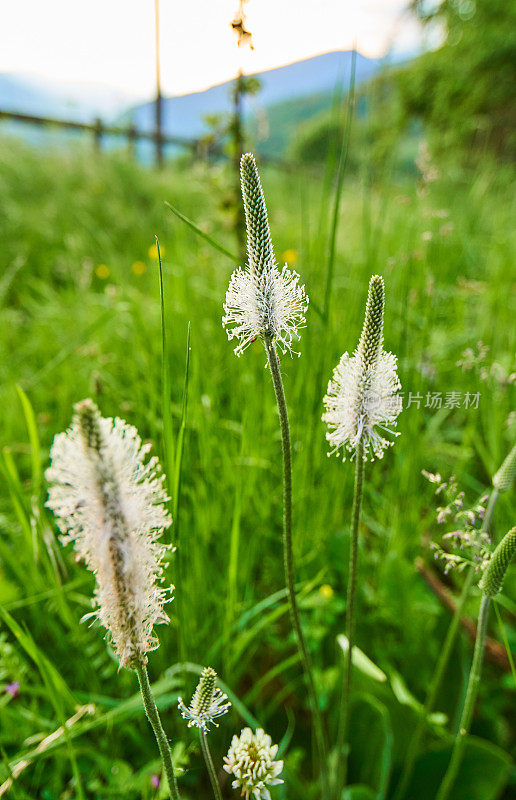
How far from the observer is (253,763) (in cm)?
75

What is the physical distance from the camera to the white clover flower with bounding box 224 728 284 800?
73 cm

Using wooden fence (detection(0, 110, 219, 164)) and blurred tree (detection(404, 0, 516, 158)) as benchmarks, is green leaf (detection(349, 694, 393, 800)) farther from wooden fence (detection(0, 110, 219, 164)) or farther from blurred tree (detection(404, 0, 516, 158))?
blurred tree (detection(404, 0, 516, 158))

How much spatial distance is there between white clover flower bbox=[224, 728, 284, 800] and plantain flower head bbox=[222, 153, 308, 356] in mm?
553

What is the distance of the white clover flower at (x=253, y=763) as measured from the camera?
73 centimetres

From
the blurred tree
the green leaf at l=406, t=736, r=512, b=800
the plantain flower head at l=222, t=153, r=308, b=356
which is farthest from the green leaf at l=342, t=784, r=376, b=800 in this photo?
the blurred tree

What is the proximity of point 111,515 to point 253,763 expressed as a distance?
1.56ft

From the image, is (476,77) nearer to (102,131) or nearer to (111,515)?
(102,131)

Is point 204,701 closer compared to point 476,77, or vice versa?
point 204,701

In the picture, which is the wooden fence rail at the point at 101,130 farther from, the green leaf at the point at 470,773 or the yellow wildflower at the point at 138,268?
the green leaf at the point at 470,773

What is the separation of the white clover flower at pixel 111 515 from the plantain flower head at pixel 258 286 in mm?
203

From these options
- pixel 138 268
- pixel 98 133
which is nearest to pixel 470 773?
pixel 138 268

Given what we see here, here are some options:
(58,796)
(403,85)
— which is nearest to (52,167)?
(58,796)

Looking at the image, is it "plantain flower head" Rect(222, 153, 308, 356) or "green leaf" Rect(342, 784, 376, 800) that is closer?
"plantain flower head" Rect(222, 153, 308, 356)

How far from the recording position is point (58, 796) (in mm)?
1184
